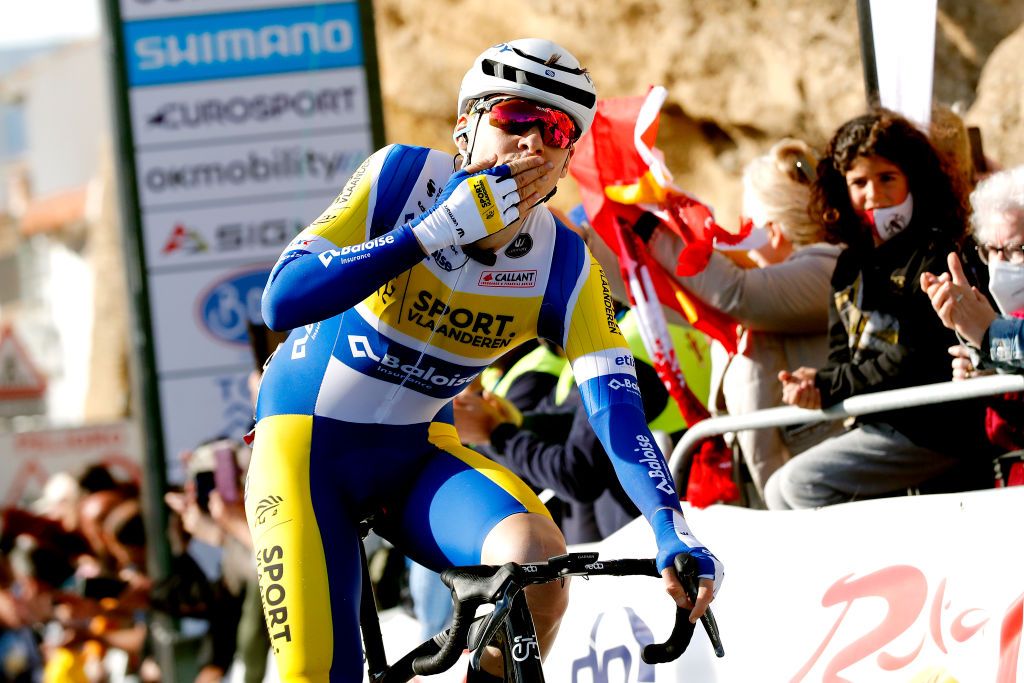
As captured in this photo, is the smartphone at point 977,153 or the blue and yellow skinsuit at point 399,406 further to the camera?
the smartphone at point 977,153

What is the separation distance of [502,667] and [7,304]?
55.3m

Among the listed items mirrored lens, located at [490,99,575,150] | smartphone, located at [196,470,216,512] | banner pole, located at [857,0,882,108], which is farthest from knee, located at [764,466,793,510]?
smartphone, located at [196,470,216,512]

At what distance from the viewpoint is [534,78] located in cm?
357

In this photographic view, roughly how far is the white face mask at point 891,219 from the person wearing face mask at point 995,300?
0.29 meters

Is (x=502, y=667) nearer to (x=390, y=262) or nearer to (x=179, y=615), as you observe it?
(x=390, y=262)

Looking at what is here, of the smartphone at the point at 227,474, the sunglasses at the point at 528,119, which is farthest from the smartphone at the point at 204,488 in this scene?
the sunglasses at the point at 528,119

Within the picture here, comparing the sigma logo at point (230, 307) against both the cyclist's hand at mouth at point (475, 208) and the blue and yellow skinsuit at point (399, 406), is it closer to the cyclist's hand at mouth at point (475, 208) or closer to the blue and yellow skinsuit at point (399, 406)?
the blue and yellow skinsuit at point (399, 406)

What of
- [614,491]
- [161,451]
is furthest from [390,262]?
[161,451]

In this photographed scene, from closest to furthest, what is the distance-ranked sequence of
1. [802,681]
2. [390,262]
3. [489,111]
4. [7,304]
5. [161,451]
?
[390,262] < [489,111] < [802,681] < [161,451] < [7,304]

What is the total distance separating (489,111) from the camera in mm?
3590

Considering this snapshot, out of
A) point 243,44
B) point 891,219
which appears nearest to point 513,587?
point 891,219

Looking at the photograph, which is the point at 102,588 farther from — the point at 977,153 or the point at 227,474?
the point at 977,153

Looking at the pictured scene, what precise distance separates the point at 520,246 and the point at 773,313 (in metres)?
1.65

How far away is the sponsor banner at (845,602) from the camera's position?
352 centimetres
